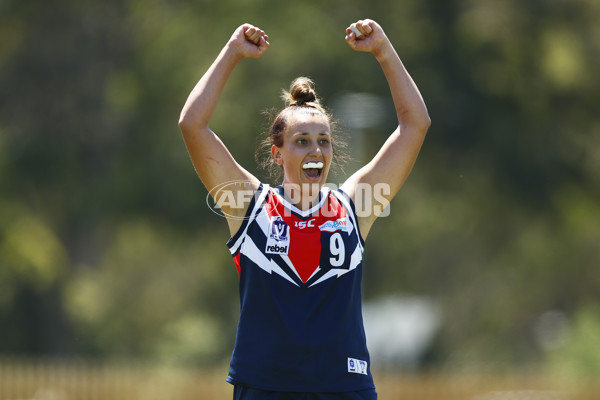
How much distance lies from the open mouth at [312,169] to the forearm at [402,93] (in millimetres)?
520

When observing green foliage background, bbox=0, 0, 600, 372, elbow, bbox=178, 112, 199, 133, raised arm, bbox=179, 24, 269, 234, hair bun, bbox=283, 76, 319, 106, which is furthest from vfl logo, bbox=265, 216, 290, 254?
green foliage background, bbox=0, 0, 600, 372

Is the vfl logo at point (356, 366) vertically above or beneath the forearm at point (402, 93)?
beneath

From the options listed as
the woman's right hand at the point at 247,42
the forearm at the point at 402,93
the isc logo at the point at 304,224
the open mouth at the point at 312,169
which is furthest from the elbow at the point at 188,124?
the forearm at the point at 402,93

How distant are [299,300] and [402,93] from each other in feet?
3.85

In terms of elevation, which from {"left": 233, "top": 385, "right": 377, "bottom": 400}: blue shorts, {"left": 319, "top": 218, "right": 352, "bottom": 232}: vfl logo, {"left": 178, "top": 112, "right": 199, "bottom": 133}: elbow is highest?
{"left": 178, "top": 112, "right": 199, "bottom": 133}: elbow

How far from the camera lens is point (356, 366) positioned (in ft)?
12.9

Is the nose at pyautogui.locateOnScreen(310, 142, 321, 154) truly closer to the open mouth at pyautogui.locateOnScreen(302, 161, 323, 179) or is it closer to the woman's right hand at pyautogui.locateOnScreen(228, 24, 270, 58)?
the open mouth at pyautogui.locateOnScreen(302, 161, 323, 179)

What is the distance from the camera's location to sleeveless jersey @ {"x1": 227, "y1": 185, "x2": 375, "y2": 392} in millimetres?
3865

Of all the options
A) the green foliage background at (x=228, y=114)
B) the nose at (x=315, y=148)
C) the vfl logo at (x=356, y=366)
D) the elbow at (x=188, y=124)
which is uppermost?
the green foliage background at (x=228, y=114)

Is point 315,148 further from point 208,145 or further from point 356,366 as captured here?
point 356,366

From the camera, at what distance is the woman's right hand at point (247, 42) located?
14.0 ft

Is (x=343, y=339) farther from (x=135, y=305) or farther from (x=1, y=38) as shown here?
(x=135, y=305)

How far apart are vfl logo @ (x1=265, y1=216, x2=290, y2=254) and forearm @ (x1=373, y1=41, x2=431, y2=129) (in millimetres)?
816

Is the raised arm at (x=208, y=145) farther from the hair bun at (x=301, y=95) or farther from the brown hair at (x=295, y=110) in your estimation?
the hair bun at (x=301, y=95)
